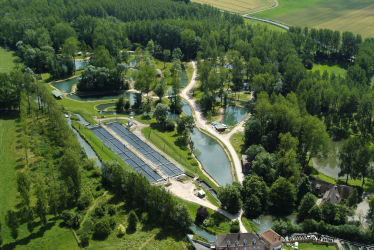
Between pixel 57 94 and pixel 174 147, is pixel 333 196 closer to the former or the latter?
pixel 174 147

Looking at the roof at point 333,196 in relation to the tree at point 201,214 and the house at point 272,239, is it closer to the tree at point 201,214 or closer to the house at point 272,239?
the house at point 272,239

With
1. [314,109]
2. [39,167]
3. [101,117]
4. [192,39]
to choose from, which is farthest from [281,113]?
[192,39]

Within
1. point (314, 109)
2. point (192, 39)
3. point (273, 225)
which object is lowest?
point (273, 225)

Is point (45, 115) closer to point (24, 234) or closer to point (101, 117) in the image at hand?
point (101, 117)

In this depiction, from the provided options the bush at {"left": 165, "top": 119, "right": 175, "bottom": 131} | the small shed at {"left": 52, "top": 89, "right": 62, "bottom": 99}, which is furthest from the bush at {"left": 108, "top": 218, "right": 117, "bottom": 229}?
the small shed at {"left": 52, "top": 89, "right": 62, "bottom": 99}

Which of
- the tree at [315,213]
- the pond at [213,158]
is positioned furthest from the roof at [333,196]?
the pond at [213,158]
